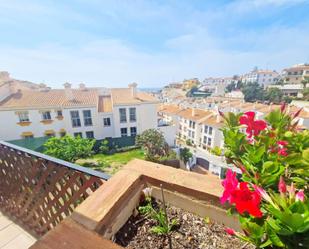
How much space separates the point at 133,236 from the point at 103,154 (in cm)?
1170

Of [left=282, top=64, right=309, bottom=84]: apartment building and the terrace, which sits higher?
[left=282, top=64, right=309, bottom=84]: apartment building

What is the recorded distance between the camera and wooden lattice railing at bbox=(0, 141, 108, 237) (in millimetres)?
1368

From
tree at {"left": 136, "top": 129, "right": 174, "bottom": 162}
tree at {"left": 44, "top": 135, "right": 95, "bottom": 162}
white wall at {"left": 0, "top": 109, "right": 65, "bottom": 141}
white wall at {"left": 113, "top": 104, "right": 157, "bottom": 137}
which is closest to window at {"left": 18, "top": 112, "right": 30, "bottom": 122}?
white wall at {"left": 0, "top": 109, "right": 65, "bottom": 141}

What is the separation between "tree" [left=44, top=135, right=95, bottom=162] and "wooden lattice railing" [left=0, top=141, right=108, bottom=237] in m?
6.26

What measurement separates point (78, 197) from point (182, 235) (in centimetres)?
97

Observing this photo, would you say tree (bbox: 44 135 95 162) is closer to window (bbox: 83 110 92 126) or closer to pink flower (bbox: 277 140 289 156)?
window (bbox: 83 110 92 126)

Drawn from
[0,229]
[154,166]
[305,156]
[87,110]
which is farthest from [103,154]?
[305,156]

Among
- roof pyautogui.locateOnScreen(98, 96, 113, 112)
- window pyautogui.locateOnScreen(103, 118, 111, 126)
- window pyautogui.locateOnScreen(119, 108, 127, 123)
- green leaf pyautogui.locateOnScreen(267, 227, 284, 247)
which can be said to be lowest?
window pyautogui.locateOnScreen(103, 118, 111, 126)

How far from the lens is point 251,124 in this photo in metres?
0.88

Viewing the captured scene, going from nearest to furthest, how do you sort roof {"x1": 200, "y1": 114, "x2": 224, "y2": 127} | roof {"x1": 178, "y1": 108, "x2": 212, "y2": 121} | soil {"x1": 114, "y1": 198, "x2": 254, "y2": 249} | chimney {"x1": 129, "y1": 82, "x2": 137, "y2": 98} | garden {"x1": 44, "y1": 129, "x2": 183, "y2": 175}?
soil {"x1": 114, "y1": 198, "x2": 254, "y2": 249}
garden {"x1": 44, "y1": 129, "x2": 183, "y2": 175}
chimney {"x1": 129, "y1": 82, "x2": 137, "y2": 98}
roof {"x1": 200, "y1": 114, "x2": 224, "y2": 127}
roof {"x1": 178, "y1": 108, "x2": 212, "y2": 121}

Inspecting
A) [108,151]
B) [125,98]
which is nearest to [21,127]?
[108,151]

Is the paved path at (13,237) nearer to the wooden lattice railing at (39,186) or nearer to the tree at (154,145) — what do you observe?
the wooden lattice railing at (39,186)

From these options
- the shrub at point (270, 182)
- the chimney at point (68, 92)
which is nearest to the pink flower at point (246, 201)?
the shrub at point (270, 182)

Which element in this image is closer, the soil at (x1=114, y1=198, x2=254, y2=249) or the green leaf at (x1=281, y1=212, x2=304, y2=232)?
the green leaf at (x1=281, y1=212, x2=304, y2=232)
